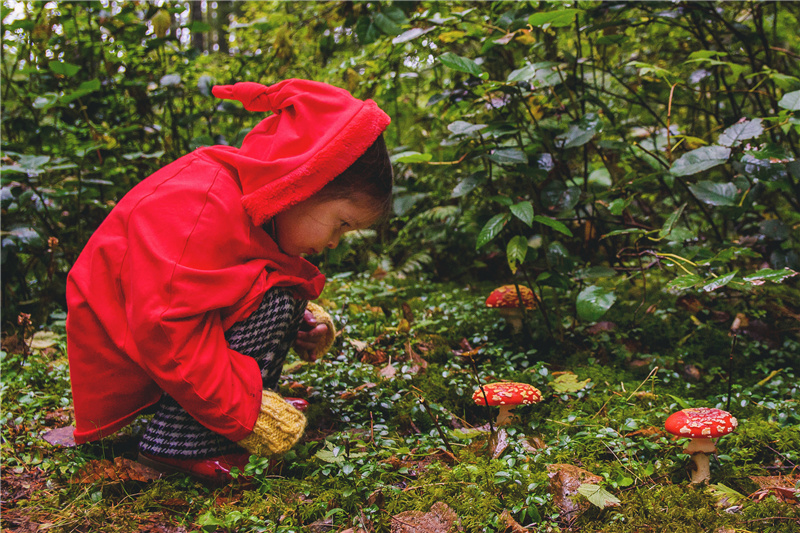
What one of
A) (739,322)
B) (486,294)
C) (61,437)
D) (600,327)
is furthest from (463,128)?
(61,437)

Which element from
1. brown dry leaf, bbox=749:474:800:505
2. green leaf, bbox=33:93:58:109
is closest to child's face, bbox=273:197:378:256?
brown dry leaf, bbox=749:474:800:505

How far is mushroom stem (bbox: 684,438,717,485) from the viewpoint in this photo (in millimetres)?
1692

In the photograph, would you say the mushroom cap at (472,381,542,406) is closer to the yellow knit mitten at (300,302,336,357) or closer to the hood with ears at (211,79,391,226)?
the yellow knit mitten at (300,302,336,357)

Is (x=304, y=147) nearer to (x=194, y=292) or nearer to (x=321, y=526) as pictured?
(x=194, y=292)

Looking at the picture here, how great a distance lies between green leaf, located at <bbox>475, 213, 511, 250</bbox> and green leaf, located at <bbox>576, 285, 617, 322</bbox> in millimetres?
480

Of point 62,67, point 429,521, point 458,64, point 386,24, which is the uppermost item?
point 386,24

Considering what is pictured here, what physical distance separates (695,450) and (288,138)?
67.2 inches

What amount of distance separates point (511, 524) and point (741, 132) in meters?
1.98

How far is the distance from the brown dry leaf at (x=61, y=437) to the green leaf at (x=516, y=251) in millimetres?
1981

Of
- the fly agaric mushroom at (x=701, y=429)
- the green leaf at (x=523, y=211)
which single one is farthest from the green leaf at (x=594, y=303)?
the fly agaric mushroom at (x=701, y=429)

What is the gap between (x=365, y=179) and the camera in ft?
6.27

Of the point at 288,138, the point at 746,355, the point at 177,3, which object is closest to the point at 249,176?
the point at 288,138

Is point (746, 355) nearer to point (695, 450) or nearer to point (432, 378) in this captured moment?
point (695, 450)

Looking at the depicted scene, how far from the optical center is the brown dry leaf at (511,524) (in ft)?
4.84
